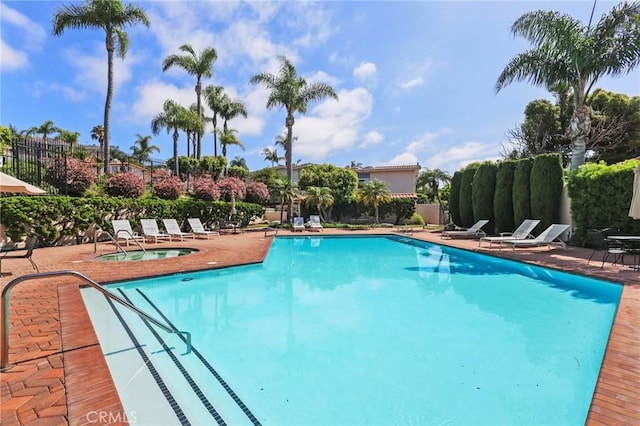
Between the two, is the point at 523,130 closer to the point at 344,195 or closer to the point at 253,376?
the point at 344,195

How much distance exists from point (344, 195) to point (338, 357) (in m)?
23.6

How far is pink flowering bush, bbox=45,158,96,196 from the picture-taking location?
516 inches

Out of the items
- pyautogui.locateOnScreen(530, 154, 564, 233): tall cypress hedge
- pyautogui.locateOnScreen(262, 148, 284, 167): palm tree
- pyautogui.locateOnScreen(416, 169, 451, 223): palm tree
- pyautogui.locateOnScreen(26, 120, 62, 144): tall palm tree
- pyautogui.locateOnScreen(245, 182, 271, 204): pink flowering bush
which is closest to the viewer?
pyautogui.locateOnScreen(530, 154, 564, 233): tall cypress hedge

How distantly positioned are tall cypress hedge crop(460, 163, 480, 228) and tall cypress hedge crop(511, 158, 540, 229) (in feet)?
13.7

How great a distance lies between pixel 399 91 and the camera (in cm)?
1686

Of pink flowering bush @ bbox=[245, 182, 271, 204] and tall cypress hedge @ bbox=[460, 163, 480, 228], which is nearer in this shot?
tall cypress hedge @ bbox=[460, 163, 480, 228]

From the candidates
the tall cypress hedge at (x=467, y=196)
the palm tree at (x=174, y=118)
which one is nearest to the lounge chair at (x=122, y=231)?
the palm tree at (x=174, y=118)

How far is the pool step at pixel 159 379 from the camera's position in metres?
3.06

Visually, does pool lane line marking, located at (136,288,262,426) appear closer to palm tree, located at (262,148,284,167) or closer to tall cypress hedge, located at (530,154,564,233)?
tall cypress hedge, located at (530,154,564,233)

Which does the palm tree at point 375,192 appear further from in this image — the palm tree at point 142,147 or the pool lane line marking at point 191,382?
the palm tree at point 142,147

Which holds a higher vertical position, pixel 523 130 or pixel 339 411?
pixel 523 130

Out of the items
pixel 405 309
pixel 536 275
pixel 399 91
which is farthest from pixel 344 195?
pixel 405 309

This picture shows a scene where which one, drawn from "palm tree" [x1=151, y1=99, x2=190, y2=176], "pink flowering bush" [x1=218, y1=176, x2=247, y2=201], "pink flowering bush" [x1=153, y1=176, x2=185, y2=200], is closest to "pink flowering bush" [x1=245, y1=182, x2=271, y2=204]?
"pink flowering bush" [x1=218, y1=176, x2=247, y2=201]

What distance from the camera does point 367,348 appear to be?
4.79 meters
